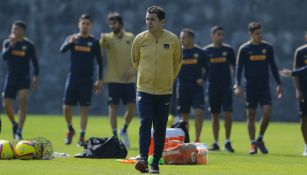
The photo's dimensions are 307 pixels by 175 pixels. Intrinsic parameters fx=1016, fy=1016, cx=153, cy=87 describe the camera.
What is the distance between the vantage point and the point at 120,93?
21.5 meters

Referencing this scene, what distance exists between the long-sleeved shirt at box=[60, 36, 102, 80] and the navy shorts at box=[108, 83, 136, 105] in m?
0.54

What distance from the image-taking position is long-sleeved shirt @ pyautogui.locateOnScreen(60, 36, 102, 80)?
69.3ft

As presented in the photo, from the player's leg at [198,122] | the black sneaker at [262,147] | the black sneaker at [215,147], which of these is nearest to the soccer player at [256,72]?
the black sneaker at [262,147]

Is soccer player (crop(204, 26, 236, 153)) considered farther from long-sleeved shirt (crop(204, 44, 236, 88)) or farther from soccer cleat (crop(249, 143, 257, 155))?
soccer cleat (crop(249, 143, 257, 155))

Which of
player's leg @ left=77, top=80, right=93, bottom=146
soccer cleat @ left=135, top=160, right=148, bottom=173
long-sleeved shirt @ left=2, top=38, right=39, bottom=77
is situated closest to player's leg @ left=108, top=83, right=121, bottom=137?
player's leg @ left=77, top=80, right=93, bottom=146

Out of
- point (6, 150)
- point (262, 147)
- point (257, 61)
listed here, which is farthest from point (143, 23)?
point (6, 150)

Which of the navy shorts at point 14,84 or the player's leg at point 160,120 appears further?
the navy shorts at point 14,84

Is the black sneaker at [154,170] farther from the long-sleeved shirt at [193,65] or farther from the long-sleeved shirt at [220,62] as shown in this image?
the long-sleeved shirt at [220,62]

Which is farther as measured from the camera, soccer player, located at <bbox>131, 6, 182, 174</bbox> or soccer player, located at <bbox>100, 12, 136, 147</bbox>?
soccer player, located at <bbox>100, 12, 136, 147</bbox>

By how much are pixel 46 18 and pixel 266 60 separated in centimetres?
1773

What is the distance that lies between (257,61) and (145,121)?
277 inches

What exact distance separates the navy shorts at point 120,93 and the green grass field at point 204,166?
0.98 m

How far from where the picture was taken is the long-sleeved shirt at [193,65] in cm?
2084

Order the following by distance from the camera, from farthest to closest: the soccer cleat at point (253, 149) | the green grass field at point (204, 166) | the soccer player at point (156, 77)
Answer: the soccer cleat at point (253, 149) → the green grass field at point (204, 166) → the soccer player at point (156, 77)
